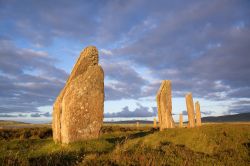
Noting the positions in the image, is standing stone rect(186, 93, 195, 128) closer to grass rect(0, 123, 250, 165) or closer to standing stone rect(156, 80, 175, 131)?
standing stone rect(156, 80, 175, 131)

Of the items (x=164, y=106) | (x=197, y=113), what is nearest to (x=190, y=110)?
(x=197, y=113)

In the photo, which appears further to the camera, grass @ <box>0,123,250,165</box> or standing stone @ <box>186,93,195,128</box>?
standing stone @ <box>186,93,195,128</box>

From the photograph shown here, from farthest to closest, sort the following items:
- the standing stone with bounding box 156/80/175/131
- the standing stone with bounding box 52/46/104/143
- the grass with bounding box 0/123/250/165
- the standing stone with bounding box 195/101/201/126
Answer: the standing stone with bounding box 195/101/201/126 → the standing stone with bounding box 156/80/175/131 → the standing stone with bounding box 52/46/104/143 → the grass with bounding box 0/123/250/165

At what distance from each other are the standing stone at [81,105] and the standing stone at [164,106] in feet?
36.7

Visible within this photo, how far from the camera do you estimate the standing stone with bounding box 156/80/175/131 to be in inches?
1051

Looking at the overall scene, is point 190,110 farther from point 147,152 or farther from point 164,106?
point 147,152

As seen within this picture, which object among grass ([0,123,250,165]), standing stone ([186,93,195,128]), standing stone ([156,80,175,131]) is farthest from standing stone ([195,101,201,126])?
grass ([0,123,250,165])

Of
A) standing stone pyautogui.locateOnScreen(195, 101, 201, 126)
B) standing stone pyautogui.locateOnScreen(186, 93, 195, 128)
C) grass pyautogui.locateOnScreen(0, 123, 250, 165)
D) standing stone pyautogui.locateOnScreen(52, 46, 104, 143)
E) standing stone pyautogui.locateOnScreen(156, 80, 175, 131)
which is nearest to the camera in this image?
grass pyautogui.locateOnScreen(0, 123, 250, 165)

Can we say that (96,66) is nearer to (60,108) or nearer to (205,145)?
(60,108)

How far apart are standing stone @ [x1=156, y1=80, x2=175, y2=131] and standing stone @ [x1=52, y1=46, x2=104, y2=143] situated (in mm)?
11181

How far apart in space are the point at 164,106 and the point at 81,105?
12.8m

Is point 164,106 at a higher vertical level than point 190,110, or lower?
higher

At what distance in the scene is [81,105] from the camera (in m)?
15.9

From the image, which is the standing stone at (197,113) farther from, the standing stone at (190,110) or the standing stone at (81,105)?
the standing stone at (81,105)
